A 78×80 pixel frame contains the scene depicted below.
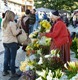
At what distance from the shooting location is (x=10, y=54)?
25.8ft

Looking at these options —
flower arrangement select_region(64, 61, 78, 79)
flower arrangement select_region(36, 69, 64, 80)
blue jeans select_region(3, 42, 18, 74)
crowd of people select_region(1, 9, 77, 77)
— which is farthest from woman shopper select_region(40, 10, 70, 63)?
flower arrangement select_region(64, 61, 78, 79)

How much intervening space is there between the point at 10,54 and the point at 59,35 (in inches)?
67.7

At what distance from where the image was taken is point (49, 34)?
6281 millimetres

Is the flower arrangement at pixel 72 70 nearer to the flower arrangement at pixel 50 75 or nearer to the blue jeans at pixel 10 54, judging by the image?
the flower arrangement at pixel 50 75

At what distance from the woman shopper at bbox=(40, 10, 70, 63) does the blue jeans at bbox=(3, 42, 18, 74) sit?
1.05 meters

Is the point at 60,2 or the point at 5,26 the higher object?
the point at 5,26

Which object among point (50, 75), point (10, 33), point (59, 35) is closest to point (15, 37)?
point (10, 33)

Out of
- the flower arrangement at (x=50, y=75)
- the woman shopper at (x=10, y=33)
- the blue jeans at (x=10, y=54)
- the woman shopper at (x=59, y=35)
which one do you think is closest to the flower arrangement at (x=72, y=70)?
the flower arrangement at (x=50, y=75)

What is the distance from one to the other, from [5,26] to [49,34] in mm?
1447

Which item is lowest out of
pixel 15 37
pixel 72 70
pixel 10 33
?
pixel 15 37

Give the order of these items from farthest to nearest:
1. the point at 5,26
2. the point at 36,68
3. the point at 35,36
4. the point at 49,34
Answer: the point at 35,36
the point at 5,26
the point at 49,34
the point at 36,68

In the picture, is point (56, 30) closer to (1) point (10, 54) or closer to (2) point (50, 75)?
(1) point (10, 54)

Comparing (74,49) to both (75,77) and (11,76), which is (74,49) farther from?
(75,77)

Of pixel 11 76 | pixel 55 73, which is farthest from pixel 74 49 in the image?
pixel 55 73
